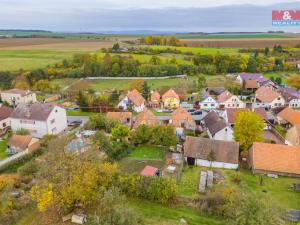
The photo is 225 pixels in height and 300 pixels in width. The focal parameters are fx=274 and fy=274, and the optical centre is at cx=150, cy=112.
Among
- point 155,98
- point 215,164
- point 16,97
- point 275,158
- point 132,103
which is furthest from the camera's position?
point 155,98

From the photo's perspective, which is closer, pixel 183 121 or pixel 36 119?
pixel 36 119

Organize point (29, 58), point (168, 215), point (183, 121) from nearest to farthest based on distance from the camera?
1. point (168, 215)
2. point (183, 121)
3. point (29, 58)

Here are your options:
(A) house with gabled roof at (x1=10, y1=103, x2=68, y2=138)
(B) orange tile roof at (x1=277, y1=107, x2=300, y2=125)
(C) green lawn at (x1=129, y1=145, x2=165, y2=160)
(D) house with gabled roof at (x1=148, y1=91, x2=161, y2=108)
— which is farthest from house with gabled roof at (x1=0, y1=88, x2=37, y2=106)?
(B) orange tile roof at (x1=277, y1=107, x2=300, y2=125)

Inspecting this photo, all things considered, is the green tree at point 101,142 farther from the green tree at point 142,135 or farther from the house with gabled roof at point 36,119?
the house with gabled roof at point 36,119

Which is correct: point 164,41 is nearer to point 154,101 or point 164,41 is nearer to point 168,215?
point 154,101

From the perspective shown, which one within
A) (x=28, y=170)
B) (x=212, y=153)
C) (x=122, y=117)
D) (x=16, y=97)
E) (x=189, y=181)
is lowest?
(x=189, y=181)

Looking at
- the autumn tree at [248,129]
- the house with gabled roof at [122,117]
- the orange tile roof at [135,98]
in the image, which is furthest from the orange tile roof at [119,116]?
the autumn tree at [248,129]

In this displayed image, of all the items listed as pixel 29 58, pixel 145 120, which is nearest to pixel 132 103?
pixel 145 120
